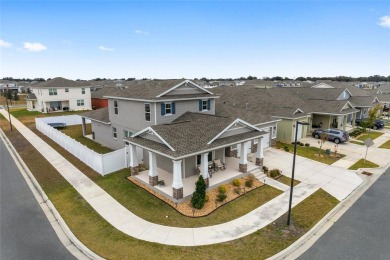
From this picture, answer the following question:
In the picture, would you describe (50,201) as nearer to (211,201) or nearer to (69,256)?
(69,256)

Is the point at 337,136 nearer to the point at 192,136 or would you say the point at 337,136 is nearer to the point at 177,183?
the point at 192,136

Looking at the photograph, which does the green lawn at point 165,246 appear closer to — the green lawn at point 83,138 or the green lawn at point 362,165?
the green lawn at point 362,165

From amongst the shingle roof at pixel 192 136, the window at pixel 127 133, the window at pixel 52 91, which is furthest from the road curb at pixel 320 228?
the window at pixel 52 91

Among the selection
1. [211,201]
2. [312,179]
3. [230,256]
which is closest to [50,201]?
[211,201]

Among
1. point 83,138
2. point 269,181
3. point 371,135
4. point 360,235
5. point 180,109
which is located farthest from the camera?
point 371,135

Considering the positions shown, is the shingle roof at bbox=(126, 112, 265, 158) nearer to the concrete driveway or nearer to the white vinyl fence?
the white vinyl fence

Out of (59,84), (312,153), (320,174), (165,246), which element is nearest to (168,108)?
(165,246)
